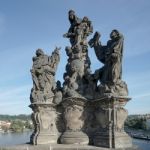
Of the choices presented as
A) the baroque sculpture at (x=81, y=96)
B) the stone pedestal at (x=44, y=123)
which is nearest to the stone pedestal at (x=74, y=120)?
the baroque sculpture at (x=81, y=96)

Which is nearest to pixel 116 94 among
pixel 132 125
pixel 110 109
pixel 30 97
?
pixel 110 109

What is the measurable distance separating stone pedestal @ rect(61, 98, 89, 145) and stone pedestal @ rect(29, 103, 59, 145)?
20.5 inches

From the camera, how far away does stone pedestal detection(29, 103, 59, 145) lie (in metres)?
14.5

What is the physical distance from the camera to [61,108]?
1488 centimetres

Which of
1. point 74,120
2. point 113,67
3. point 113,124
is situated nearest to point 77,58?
point 113,67

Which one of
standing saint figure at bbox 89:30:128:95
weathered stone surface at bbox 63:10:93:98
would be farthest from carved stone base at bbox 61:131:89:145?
standing saint figure at bbox 89:30:128:95

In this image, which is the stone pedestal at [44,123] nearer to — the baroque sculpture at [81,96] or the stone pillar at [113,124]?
the baroque sculpture at [81,96]

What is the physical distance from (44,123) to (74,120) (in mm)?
1253

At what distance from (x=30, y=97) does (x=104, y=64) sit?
334 centimetres

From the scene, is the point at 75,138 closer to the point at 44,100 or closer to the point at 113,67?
the point at 44,100

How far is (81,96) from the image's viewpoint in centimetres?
1445

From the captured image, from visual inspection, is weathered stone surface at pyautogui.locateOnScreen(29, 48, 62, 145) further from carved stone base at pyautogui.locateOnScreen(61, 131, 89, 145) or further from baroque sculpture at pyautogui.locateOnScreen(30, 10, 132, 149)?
carved stone base at pyautogui.locateOnScreen(61, 131, 89, 145)

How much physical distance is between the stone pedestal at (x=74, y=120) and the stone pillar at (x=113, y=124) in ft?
2.75

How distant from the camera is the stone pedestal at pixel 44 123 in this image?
1451cm
